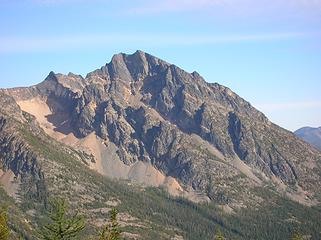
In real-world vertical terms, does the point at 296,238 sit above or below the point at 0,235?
above

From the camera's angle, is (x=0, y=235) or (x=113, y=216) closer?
(x=0, y=235)

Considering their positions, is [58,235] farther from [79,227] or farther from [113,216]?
[113,216]

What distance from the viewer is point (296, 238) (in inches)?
4112

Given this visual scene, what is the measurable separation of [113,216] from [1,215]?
17.9m

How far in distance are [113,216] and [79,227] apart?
5.86 meters

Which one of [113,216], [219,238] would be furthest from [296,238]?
[113,216]

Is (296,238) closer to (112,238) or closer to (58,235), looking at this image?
(112,238)

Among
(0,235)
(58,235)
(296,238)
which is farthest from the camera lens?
(296,238)

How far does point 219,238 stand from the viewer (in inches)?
4158

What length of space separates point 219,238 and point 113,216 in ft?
95.5

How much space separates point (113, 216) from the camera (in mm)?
86062

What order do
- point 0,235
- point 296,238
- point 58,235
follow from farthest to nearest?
point 296,238 → point 58,235 → point 0,235

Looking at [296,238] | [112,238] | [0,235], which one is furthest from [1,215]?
[296,238]

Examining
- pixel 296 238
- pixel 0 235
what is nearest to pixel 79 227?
pixel 0 235
